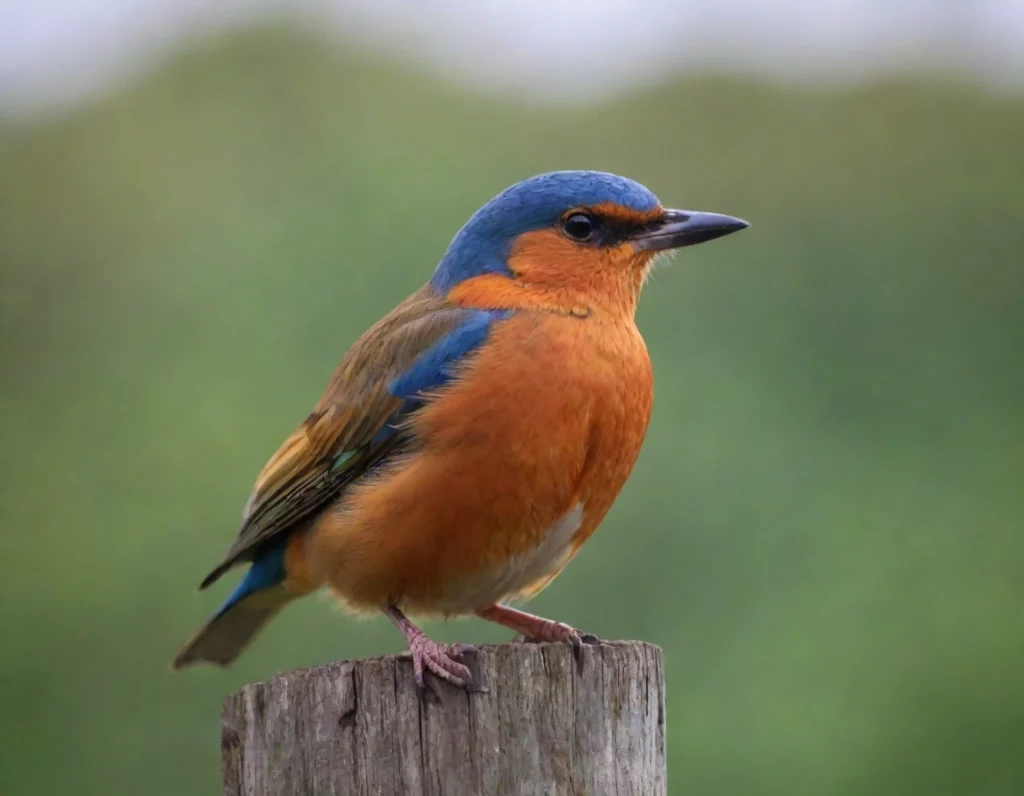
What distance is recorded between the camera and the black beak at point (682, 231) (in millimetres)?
5375

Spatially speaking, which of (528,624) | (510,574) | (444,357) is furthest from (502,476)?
(528,624)

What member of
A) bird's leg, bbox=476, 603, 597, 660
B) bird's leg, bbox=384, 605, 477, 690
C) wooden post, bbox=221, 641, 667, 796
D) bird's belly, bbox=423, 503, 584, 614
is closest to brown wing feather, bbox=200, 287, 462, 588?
bird's belly, bbox=423, 503, 584, 614

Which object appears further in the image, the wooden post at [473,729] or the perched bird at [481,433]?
the perched bird at [481,433]

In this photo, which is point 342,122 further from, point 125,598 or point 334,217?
point 125,598

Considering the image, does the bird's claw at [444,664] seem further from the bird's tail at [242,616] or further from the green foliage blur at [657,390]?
the green foliage blur at [657,390]

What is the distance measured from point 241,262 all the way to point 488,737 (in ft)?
19.6

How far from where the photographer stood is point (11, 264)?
9.30 meters

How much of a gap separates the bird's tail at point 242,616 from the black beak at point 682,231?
1942 millimetres

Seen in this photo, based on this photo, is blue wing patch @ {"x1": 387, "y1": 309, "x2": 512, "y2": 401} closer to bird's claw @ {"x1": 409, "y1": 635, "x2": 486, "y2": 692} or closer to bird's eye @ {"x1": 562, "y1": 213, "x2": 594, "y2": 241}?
bird's eye @ {"x1": 562, "y1": 213, "x2": 594, "y2": 241}

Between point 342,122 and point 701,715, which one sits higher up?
point 342,122

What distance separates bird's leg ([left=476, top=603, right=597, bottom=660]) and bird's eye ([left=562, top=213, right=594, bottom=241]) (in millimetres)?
1523

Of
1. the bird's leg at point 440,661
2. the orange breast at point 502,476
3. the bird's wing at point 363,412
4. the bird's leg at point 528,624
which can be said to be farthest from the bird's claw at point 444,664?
the bird's wing at point 363,412

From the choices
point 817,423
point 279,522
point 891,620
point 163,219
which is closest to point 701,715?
point 891,620

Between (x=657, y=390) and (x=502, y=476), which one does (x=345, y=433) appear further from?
(x=657, y=390)
